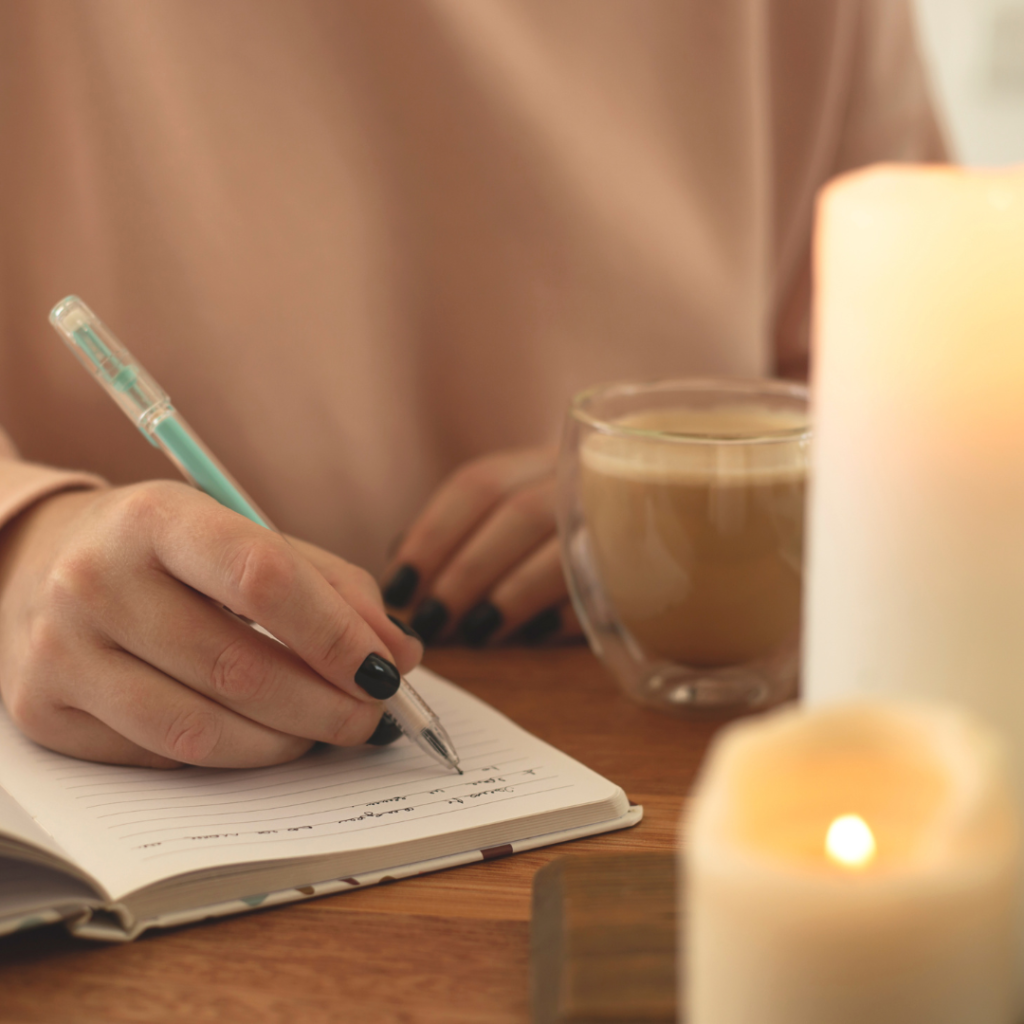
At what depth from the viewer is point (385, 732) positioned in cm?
46

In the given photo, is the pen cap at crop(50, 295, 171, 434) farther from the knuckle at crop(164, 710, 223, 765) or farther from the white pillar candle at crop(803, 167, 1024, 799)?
the white pillar candle at crop(803, 167, 1024, 799)

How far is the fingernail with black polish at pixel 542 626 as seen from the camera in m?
0.65

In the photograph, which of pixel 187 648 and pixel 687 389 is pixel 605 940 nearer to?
pixel 187 648

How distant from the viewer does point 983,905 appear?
18cm

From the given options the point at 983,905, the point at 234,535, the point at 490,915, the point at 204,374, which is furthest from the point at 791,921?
the point at 204,374

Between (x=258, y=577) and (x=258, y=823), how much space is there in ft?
0.30

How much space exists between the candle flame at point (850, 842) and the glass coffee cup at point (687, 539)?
0.30m

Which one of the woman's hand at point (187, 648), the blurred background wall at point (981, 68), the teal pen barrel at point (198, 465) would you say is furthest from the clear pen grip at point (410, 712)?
the blurred background wall at point (981, 68)

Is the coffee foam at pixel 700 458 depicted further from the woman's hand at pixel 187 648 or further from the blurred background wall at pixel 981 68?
the blurred background wall at pixel 981 68

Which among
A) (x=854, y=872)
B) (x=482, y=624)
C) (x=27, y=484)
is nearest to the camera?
(x=854, y=872)

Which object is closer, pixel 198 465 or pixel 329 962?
pixel 329 962

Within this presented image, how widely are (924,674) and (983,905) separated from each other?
0.19ft

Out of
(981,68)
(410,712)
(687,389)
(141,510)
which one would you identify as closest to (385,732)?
(410,712)

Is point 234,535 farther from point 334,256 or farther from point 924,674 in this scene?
point 334,256
